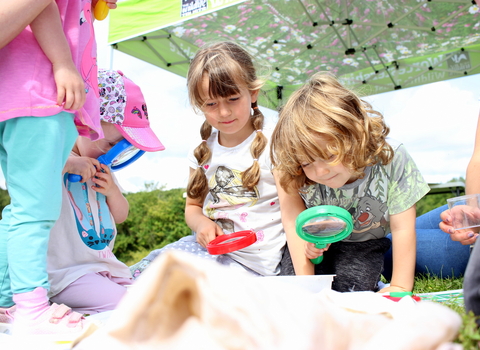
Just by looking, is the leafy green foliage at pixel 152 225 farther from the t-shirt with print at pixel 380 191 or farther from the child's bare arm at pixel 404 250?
the child's bare arm at pixel 404 250

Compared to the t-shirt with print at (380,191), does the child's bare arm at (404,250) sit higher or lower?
lower

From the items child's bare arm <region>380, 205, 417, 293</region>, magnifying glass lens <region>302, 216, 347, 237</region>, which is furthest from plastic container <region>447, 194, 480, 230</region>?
magnifying glass lens <region>302, 216, 347, 237</region>

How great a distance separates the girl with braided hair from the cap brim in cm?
24

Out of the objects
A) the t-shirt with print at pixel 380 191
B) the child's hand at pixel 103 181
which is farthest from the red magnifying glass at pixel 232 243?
the child's hand at pixel 103 181

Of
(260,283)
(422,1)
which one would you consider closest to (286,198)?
(260,283)

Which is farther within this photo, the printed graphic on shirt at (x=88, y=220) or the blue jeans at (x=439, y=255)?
the blue jeans at (x=439, y=255)

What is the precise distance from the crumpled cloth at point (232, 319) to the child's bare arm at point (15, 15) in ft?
3.65

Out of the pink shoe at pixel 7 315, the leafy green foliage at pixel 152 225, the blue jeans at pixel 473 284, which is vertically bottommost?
the leafy green foliage at pixel 152 225

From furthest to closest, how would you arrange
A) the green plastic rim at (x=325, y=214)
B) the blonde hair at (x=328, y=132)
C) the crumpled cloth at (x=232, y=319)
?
the blonde hair at (x=328, y=132) < the green plastic rim at (x=325, y=214) < the crumpled cloth at (x=232, y=319)

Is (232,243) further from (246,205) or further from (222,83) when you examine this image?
(222,83)

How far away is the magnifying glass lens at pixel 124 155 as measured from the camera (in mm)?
1702

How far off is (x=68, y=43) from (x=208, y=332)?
131 centimetres

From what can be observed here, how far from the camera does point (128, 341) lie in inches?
14.9

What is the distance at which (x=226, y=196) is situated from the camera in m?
1.81
